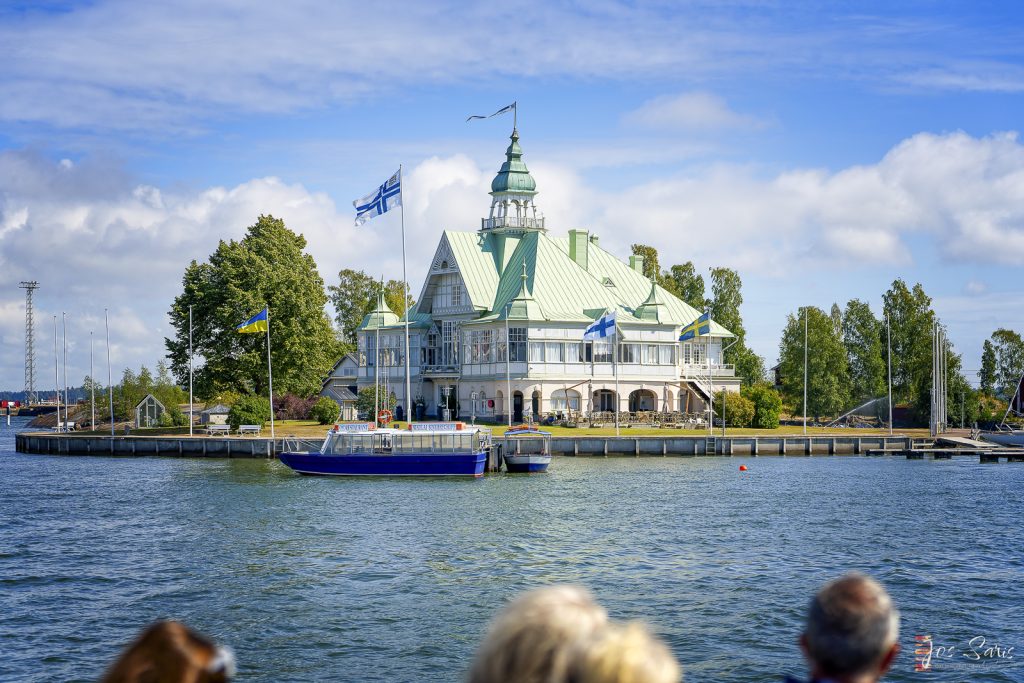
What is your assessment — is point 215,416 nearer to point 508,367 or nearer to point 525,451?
point 508,367

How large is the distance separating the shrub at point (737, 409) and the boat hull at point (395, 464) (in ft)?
107

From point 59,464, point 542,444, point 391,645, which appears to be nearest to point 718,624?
point 391,645

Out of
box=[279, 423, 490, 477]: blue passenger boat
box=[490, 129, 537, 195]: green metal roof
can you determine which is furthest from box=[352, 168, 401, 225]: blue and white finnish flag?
box=[490, 129, 537, 195]: green metal roof

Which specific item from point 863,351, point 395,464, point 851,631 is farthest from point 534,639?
point 863,351

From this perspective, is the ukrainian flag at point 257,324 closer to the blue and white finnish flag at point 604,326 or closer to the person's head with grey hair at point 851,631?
the blue and white finnish flag at point 604,326

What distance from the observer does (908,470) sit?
2514 inches

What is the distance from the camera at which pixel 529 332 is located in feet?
283

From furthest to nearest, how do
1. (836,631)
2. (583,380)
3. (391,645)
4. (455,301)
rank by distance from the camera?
(455,301) < (583,380) < (391,645) < (836,631)

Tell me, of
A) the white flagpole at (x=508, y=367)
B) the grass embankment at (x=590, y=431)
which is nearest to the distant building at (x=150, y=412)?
the grass embankment at (x=590, y=431)

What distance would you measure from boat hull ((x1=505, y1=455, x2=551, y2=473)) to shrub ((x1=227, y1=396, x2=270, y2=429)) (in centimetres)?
2452

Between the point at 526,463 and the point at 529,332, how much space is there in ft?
87.7

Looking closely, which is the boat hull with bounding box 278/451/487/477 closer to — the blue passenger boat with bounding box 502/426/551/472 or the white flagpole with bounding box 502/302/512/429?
the blue passenger boat with bounding box 502/426/551/472

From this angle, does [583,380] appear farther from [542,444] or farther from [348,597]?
[348,597]

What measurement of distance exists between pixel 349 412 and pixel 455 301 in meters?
12.8
